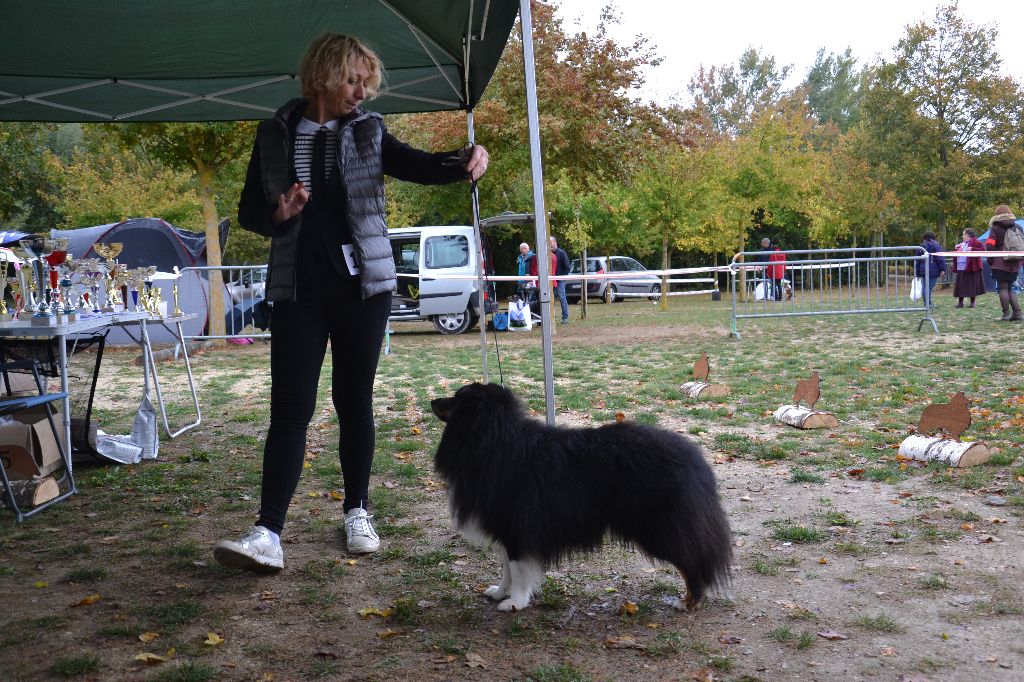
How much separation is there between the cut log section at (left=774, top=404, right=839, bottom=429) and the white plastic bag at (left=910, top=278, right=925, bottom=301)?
1114 cm

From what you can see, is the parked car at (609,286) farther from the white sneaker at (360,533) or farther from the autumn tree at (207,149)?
the white sneaker at (360,533)

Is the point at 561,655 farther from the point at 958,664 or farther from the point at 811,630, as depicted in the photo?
the point at 958,664

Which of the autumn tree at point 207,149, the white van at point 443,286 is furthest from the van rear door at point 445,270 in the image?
the autumn tree at point 207,149

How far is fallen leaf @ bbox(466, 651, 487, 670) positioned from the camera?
2.58 meters

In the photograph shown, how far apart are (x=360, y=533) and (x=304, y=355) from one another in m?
0.90

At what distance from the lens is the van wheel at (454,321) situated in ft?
53.9

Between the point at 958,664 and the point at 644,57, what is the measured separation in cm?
1553

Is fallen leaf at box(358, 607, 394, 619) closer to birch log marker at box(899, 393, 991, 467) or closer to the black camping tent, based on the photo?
birch log marker at box(899, 393, 991, 467)

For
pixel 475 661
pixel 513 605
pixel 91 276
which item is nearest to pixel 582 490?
pixel 513 605

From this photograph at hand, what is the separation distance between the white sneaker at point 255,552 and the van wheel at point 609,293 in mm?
24008

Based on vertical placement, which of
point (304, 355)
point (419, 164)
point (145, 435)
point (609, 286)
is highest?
point (419, 164)

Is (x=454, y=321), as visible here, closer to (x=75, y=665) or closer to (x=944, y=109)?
(x=75, y=665)

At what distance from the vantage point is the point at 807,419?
6.08m

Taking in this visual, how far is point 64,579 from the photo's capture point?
3.40m
